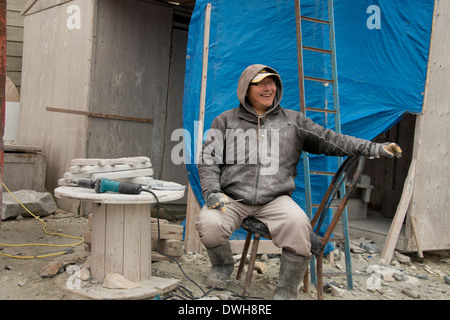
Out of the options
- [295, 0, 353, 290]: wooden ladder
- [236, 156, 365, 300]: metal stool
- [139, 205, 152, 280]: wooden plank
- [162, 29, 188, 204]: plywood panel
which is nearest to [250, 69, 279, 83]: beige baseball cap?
[295, 0, 353, 290]: wooden ladder

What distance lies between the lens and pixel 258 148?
11.5 feet

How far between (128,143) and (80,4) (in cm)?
197

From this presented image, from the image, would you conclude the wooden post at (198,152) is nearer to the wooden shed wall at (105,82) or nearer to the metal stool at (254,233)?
the metal stool at (254,233)

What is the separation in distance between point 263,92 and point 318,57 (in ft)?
5.10

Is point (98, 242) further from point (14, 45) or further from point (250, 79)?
point (14, 45)

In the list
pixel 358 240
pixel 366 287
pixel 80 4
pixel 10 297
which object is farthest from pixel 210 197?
pixel 80 4

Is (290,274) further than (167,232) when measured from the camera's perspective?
No

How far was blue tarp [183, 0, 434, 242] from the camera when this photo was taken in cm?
463

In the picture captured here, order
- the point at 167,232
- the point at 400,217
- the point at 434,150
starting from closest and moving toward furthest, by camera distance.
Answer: the point at 167,232
the point at 400,217
the point at 434,150

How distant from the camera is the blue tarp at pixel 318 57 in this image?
4.63 metres

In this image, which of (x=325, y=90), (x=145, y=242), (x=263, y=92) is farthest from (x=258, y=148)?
(x=325, y=90)

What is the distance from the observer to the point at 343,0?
498cm

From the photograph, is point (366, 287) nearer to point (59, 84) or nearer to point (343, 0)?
point (343, 0)

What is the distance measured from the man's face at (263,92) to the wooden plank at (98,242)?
4.83 feet
